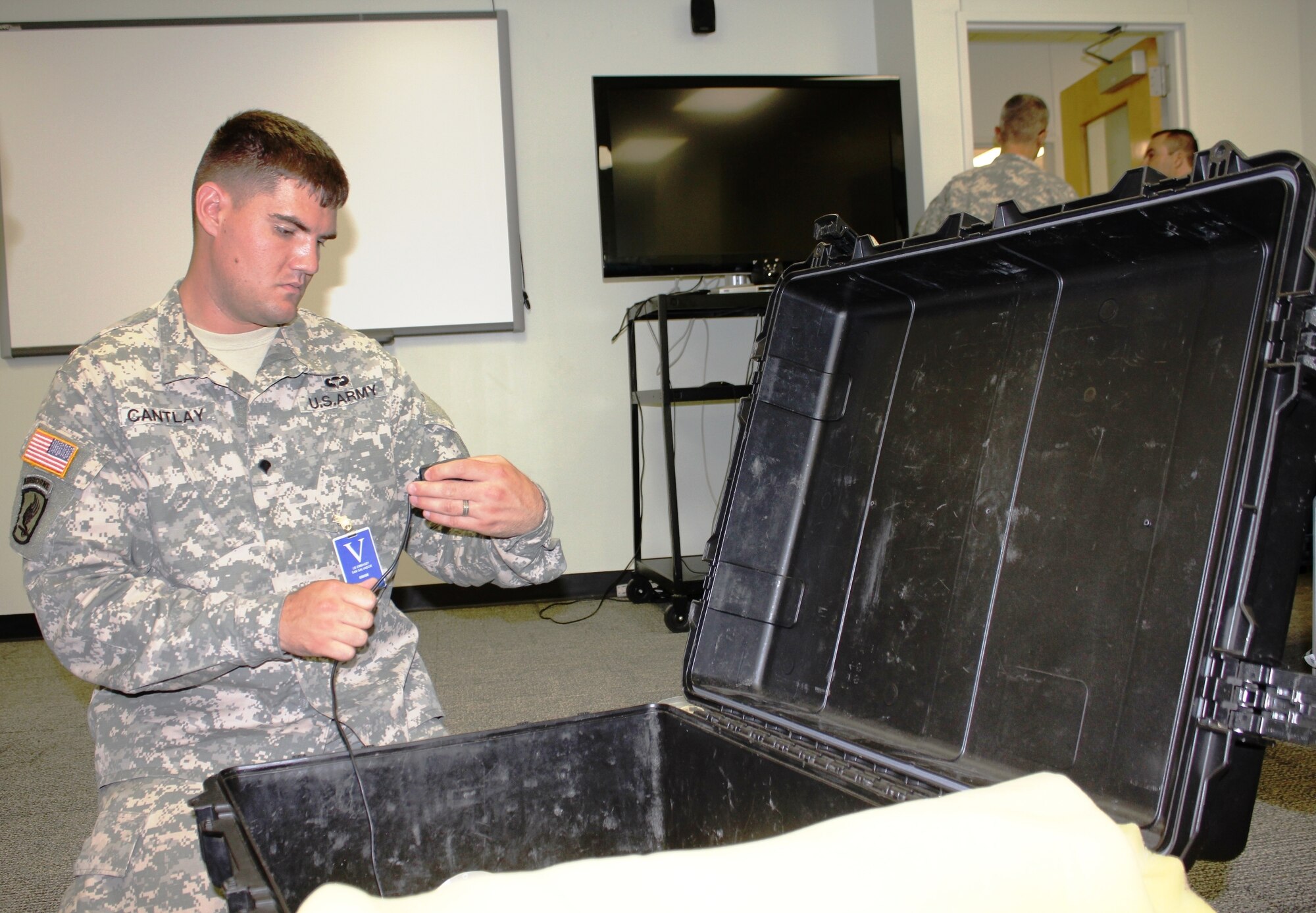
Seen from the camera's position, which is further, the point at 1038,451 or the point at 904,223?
the point at 904,223

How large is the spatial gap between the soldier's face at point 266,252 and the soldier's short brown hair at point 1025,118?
293 centimetres

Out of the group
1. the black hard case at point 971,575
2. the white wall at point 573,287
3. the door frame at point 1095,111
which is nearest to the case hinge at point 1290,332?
the black hard case at point 971,575

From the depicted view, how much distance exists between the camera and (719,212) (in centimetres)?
374

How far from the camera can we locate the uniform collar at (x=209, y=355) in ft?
3.76

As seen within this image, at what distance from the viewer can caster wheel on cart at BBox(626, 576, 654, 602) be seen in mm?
3674

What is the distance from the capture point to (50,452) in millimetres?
1017

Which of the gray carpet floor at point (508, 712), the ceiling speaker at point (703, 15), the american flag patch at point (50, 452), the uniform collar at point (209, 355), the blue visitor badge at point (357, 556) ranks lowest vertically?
the gray carpet floor at point (508, 712)

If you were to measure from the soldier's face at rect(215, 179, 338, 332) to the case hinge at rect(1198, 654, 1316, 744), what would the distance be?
42.9 inches

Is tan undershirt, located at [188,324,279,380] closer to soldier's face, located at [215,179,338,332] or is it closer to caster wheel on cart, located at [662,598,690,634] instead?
soldier's face, located at [215,179,338,332]

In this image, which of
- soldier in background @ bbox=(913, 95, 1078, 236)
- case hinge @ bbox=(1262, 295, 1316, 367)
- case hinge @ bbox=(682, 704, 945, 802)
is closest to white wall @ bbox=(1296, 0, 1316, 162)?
soldier in background @ bbox=(913, 95, 1078, 236)

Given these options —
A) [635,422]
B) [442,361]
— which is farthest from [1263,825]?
[442,361]

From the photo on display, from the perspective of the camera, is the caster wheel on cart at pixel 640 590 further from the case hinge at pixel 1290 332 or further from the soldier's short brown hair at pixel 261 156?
the case hinge at pixel 1290 332

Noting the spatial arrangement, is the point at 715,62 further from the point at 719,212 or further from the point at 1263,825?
the point at 1263,825

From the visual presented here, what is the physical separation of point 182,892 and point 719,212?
3251 millimetres
